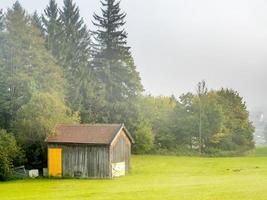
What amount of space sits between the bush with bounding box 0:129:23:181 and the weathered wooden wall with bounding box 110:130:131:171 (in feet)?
30.5

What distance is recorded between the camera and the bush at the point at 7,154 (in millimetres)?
Result: 43125

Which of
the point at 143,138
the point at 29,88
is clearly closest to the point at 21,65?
the point at 29,88

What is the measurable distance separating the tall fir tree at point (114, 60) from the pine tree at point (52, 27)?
18.5 feet

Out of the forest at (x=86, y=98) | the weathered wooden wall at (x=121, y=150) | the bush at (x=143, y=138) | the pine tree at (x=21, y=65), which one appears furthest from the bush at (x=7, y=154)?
the bush at (x=143, y=138)

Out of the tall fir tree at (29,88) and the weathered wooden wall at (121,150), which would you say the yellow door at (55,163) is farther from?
the weathered wooden wall at (121,150)

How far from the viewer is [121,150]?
45.7 m

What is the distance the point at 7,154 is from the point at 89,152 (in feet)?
24.6

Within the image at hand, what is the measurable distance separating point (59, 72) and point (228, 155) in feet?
94.3

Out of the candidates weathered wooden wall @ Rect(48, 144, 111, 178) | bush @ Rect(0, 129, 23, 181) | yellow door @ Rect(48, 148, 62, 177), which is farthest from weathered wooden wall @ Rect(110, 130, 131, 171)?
bush @ Rect(0, 129, 23, 181)

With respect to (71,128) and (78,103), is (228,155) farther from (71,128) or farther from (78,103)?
(71,128)

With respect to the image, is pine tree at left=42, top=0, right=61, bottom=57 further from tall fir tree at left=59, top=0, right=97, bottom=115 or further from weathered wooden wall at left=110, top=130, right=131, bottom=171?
weathered wooden wall at left=110, top=130, right=131, bottom=171

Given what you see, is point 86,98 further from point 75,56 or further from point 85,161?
point 85,161

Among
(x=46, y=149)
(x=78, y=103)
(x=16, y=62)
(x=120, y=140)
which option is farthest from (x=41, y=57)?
(x=120, y=140)

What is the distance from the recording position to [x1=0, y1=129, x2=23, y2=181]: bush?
43125 millimetres
